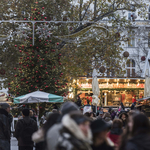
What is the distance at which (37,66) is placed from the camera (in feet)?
53.6

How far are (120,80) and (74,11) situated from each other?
1503 cm

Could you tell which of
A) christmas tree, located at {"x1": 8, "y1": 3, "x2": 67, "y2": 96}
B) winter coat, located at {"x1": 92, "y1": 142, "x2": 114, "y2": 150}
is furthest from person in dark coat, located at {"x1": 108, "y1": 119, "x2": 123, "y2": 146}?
christmas tree, located at {"x1": 8, "y1": 3, "x2": 67, "y2": 96}

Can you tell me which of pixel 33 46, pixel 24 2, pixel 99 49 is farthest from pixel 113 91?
pixel 33 46

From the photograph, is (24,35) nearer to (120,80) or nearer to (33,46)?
(33,46)

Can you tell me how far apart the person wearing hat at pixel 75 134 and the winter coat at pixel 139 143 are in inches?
18.4

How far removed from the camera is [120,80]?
1391 inches

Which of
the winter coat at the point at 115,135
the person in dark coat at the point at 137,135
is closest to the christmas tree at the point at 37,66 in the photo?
the winter coat at the point at 115,135

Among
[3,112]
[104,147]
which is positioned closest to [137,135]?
[104,147]

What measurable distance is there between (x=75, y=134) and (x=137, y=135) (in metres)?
0.76

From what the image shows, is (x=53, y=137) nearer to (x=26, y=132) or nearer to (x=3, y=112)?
(x=26, y=132)

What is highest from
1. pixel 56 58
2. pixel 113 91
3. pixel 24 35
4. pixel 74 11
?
pixel 74 11

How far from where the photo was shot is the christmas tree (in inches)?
640

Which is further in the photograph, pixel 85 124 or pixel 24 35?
pixel 24 35

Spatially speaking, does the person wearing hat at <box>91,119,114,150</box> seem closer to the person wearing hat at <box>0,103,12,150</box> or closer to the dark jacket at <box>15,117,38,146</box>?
the dark jacket at <box>15,117,38,146</box>
